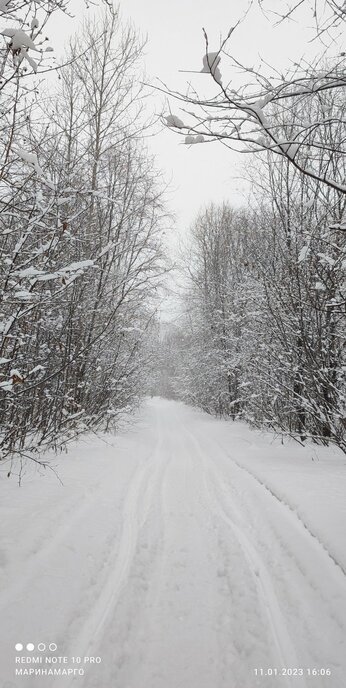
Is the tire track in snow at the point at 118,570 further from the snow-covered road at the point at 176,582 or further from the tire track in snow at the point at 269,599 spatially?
the tire track in snow at the point at 269,599

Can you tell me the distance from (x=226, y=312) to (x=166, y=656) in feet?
48.2

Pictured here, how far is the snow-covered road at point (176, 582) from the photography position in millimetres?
1962

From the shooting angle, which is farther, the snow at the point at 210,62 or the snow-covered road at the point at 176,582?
the snow-covered road at the point at 176,582

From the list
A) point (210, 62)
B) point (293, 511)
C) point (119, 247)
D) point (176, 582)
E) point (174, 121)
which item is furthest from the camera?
point (119, 247)

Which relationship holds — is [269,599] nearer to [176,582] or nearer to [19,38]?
[176,582]

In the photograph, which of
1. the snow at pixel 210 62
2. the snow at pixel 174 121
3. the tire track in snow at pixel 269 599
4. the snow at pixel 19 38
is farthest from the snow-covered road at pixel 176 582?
the snow at pixel 19 38

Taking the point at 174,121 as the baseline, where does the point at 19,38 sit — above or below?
above

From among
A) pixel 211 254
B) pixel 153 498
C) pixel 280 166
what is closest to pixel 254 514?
pixel 153 498

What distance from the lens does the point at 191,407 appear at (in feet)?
88.7

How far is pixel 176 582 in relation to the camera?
2789 mm

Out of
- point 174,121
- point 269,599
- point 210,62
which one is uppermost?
point 210,62

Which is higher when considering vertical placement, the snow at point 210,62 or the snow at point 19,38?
the snow at point 19,38

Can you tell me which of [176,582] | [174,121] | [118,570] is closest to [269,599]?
[176,582]

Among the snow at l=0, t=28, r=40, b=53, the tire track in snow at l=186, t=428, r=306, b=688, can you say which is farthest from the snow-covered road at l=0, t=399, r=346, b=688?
the snow at l=0, t=28, r=40, b=53
